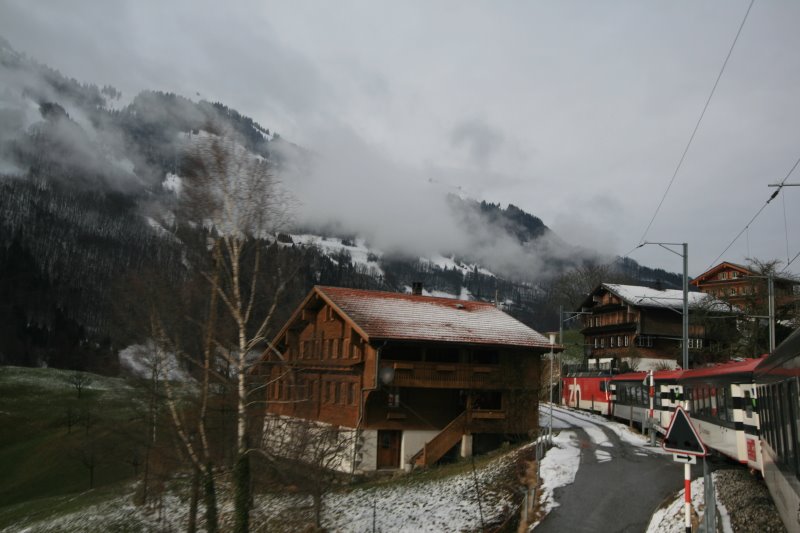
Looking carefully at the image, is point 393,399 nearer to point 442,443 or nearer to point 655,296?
point 442,443

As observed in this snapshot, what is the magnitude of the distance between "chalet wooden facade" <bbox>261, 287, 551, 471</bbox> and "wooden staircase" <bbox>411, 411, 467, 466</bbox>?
5 cm

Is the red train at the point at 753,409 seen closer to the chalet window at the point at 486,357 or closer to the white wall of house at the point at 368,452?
the chalet window at the point at 486,357

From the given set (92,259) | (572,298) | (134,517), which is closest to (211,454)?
(134,517)

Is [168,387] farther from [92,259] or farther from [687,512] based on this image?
[92,259]

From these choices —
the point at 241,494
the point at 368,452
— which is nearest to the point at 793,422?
the point at 241,494

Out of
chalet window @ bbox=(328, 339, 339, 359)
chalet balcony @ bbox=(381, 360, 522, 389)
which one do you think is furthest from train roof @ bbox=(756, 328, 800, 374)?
chalet window @ bbox=(328, 339, 339, 359)

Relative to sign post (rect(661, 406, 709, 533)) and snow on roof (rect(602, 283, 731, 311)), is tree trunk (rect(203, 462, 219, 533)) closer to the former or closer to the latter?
sign post (rect(661, 406, 709, 533))

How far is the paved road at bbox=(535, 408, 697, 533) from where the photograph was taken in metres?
15.3

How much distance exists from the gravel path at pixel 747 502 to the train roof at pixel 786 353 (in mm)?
2807

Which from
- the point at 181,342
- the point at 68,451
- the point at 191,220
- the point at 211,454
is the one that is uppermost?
the point at 191,220

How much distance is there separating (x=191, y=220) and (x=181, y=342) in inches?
122

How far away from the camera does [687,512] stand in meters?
10.9

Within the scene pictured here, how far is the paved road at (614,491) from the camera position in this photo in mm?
15305

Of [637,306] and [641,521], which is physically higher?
[637,306]
